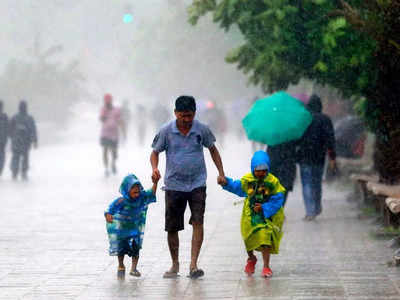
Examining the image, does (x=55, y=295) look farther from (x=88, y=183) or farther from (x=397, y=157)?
(x=88, y=183)

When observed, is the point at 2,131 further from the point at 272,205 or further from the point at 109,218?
the point at 272,205

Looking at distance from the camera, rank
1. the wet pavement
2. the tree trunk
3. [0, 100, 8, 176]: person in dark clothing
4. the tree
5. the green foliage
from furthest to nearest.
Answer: [0, 100, 8, 176]: person in dark clothing
the green foliage
the tree
the tree trunk
the wet pavement

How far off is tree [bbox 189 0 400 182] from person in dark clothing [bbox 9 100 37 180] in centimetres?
946

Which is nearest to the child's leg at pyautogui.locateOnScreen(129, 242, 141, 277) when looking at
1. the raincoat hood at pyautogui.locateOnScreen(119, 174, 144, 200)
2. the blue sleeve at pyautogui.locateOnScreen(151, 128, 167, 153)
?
the raincoat hood at pyautogui.locateOnScreen(119, 174, 144, 200)

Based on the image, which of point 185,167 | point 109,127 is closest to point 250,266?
point 185,167

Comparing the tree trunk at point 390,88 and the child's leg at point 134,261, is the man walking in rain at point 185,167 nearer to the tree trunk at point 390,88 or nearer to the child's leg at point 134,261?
the child's leg at point 134,261

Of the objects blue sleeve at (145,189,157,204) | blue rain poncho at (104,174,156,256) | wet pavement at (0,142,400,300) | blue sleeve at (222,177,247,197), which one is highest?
blue sleeve at (222,177,247,197)

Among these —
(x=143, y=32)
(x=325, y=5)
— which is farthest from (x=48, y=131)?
(x=325, y=5)

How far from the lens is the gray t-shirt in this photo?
32.0ft

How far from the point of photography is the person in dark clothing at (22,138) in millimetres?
24656

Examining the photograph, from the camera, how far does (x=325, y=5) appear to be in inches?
566

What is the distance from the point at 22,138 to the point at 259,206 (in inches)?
612

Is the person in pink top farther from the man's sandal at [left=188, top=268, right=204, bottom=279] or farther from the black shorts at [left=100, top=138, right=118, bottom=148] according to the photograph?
the man's sandal at [left=188, top=268, right=204, bottom=279]

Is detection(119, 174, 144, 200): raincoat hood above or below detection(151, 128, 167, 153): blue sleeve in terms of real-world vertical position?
below
